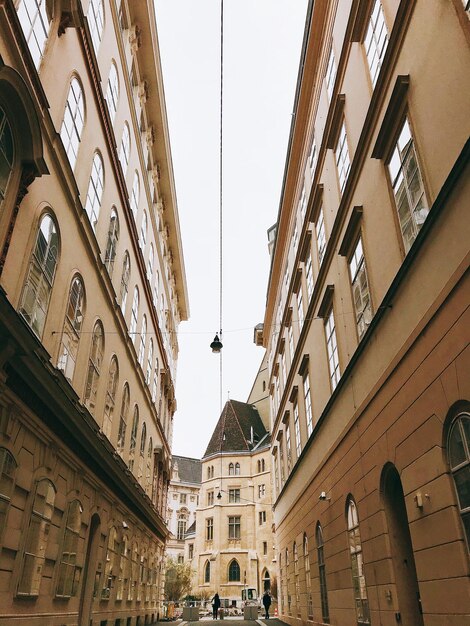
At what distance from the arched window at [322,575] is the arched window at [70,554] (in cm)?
743

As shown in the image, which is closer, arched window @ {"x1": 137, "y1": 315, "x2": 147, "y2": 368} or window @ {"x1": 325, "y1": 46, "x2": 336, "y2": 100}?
window @ {"x1": 325, "y1": 46, "x2": 336, "y2": 100}

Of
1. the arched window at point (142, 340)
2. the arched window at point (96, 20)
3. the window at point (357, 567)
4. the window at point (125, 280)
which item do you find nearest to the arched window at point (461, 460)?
the window at point (357, 567)

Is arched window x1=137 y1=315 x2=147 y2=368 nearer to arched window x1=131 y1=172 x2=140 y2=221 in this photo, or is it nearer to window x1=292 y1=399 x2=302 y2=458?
arched window x1=131 y1=172 x2=140 y2=221

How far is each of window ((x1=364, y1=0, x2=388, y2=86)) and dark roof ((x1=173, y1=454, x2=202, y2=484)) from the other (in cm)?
8587

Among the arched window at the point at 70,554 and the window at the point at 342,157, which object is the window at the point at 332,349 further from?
the arched window at the point at 70,554

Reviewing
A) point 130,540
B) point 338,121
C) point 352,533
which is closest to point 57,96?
point 338,121

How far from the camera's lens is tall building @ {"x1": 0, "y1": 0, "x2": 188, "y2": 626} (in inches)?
381

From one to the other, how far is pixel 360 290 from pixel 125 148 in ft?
40.7

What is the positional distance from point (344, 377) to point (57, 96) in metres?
9.77

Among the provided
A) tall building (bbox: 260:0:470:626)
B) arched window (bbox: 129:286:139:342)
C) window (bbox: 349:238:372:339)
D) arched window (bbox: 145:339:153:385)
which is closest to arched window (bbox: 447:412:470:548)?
tall building (bbox: 260:0:470:626)

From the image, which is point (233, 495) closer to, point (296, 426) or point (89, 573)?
point (296, 426)

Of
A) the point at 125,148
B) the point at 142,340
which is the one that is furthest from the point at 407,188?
the point at 142,340

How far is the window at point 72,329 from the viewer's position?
526 inches

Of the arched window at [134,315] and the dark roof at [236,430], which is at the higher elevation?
the dark roof at [236,430]
